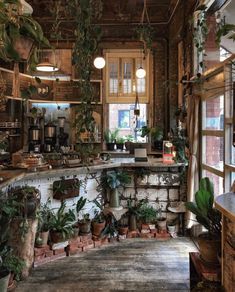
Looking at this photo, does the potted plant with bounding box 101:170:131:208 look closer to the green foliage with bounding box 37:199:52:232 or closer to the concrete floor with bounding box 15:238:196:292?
the concrete floor with bounding box 15:238:196:292

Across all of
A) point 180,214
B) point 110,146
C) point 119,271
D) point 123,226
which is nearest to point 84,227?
point 123,226

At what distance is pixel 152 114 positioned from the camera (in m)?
7.45

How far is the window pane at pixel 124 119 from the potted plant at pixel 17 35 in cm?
587

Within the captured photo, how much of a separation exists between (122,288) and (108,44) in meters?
5.57

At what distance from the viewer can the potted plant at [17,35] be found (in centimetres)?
161

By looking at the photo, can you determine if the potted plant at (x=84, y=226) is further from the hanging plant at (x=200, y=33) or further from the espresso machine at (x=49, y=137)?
the espresso machine at (x=49, y=137)

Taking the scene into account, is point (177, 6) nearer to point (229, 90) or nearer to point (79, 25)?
point (229, 90)

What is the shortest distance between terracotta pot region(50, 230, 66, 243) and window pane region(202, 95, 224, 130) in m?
2.39

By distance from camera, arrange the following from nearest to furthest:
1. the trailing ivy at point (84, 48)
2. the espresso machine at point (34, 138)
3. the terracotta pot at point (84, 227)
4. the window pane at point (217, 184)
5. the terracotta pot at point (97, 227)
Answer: the trailing ivy at point (84, 48) → the window pane at point (217, 184) → the terracotta pot at point (84, 227) → the terracotta pot at point (97, 227) → the espresso machine at point (34, 138)

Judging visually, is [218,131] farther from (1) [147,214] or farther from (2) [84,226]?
(2) [84,226]

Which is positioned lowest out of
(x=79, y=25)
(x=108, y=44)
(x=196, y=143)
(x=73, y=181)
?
(x=73, y=181)

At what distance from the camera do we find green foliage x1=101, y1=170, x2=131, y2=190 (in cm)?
478

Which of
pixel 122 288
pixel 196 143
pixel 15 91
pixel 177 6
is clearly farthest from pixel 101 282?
pixel 177 6

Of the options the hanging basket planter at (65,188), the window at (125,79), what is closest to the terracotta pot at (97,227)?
the hanging basket planter at (65,188)
